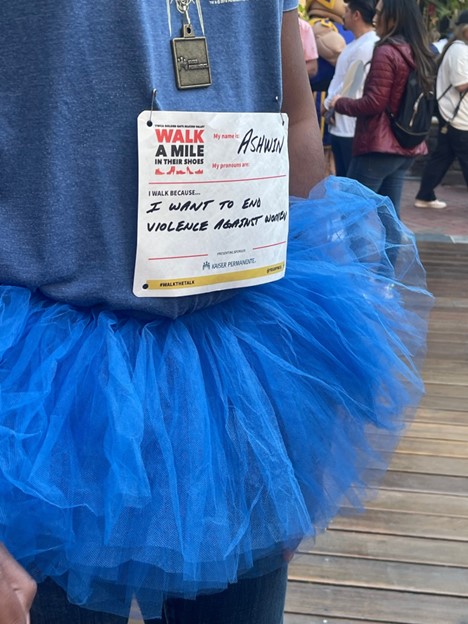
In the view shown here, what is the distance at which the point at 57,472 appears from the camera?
867 mm

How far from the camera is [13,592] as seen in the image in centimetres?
75

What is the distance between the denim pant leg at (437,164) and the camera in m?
7.19

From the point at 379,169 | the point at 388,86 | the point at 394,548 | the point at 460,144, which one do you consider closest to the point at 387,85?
the point at 388,86

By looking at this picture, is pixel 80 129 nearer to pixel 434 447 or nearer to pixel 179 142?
pixel 179 142

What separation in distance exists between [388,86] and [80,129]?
3.41m

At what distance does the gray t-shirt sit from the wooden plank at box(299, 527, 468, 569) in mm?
1547

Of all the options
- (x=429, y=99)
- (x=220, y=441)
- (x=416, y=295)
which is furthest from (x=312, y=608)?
(x=429, y=99)

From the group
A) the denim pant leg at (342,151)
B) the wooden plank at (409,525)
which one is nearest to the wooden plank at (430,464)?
the wooden plank at (409,525)

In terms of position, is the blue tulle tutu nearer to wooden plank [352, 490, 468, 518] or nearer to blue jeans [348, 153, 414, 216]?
wooden plank [352, 490, 468, 518]

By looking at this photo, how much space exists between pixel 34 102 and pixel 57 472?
41 cm

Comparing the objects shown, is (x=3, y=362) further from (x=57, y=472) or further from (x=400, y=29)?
(x=400, y=29)

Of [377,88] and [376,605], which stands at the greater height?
[377,88]

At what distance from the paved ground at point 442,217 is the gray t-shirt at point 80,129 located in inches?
214

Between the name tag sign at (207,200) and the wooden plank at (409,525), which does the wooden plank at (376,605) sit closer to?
the wooden plank at (409,525)
